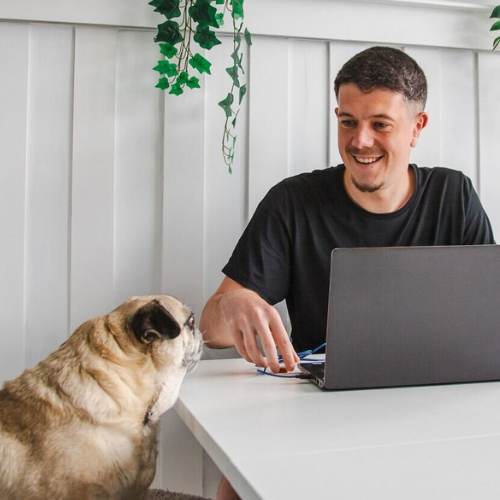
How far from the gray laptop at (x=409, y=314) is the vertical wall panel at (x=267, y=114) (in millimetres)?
877

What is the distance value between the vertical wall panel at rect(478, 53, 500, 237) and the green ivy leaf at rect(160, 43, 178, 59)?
3.46ft

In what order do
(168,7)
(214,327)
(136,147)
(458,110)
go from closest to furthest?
(214,327) < (168,7) < (136,147) < (458,110)

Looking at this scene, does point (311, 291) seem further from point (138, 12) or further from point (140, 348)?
point (138, 12)

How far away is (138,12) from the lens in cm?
169

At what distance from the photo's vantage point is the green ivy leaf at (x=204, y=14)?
159 centimetres

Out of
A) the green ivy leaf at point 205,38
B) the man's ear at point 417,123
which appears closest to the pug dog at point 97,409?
the green ivy leaf at point 205,38

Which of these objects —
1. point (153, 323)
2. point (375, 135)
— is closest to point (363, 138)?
point (375, 135)

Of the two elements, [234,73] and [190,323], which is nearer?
[190,323]

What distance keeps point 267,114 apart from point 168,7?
1.39 ft

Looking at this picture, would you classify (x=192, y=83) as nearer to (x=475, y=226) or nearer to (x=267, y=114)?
(x=267, y=114)

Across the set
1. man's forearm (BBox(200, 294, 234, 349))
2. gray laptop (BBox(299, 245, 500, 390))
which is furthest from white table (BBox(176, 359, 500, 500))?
man's forearm (BBox(200, 294, 234, 349))

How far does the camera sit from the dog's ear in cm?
98

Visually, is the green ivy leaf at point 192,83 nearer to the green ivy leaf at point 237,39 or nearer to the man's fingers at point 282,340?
the green ivy leaf at point 237,39

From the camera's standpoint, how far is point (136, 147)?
5.68 feet
